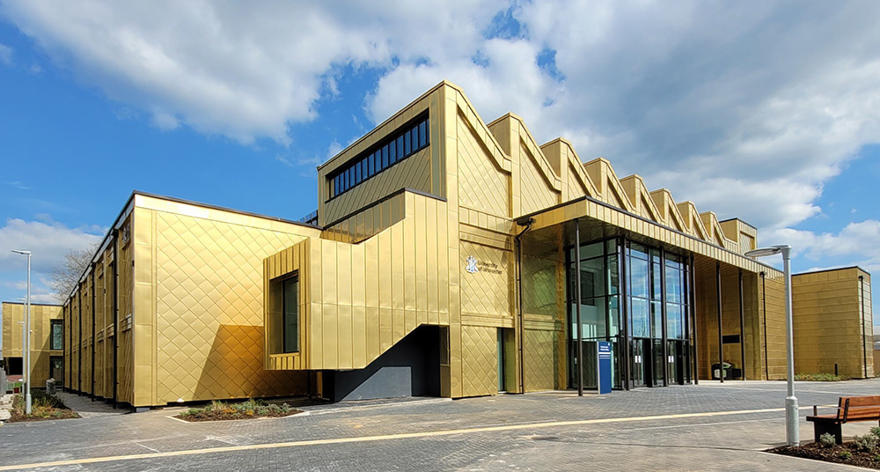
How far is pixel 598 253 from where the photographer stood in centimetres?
2847

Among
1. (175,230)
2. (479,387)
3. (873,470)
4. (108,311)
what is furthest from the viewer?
(108,311)

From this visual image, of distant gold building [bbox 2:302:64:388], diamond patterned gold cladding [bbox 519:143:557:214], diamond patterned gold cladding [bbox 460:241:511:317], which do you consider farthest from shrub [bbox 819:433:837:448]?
distant gold building [bbox 2:302:64:388]

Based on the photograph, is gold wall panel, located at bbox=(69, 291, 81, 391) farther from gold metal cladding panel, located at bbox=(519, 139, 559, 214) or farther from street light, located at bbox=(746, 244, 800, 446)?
street light, located at bbox=(746, 244, 800, 446)

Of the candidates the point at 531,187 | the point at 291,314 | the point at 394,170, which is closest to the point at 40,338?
the point at 394,170

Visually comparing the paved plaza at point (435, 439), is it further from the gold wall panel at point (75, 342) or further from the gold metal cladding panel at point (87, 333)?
the gold wall panel at point (75, 342)

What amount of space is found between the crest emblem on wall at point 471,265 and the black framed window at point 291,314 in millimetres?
7244

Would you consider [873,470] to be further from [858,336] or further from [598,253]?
[858,336]

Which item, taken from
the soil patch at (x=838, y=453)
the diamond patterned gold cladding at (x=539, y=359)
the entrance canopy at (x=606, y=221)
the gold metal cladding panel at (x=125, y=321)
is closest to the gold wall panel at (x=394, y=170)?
the entrance canopy at (x=606, y=221)

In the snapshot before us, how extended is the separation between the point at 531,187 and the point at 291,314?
13.3 metres

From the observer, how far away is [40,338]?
5066 cm

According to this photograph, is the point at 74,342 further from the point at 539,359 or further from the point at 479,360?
the point at 539,359

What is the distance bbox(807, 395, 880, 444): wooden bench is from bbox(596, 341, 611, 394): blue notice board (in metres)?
13.4

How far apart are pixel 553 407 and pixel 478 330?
596 centimetres

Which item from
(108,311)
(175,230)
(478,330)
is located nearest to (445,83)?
(478,330)
